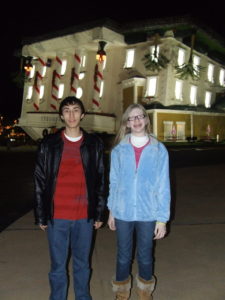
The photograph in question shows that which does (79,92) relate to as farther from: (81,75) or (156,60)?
(156,60)

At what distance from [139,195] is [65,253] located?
84 centimetres

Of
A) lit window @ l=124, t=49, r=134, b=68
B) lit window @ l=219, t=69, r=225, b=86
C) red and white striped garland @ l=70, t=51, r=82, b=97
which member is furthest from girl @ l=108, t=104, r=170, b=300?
lit window @ l=219, t=69, r=225, b=86

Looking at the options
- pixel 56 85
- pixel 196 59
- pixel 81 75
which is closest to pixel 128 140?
pixel 81 75

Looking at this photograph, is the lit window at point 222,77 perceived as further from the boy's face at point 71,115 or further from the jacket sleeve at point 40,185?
the jacket sleeve at point 40,185

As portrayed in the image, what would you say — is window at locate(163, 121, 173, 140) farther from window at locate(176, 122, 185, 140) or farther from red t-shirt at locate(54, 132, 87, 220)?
red t-shirt at locate(54, 132, 87, 220)

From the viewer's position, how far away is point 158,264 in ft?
12.8

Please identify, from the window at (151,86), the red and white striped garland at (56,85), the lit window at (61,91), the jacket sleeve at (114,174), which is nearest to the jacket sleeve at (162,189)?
the jacket sleeve at (114,174)

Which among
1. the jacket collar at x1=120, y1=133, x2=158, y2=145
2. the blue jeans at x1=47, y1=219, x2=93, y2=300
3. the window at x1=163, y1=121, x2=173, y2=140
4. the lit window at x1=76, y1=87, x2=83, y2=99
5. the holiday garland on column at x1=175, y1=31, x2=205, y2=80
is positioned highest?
the holiday garland on column at x1=175, y1=31, x2=205, y2=80

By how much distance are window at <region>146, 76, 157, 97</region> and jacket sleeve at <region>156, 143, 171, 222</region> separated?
76.8ft

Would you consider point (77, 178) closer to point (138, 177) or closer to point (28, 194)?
point (138, 177)

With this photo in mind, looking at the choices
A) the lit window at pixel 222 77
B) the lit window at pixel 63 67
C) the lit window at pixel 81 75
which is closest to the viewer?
the lit window at pixel 81 75

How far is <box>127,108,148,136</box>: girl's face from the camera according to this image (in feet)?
9.57

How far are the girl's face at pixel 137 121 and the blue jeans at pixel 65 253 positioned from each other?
92cm

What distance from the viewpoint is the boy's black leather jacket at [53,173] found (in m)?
2.79
